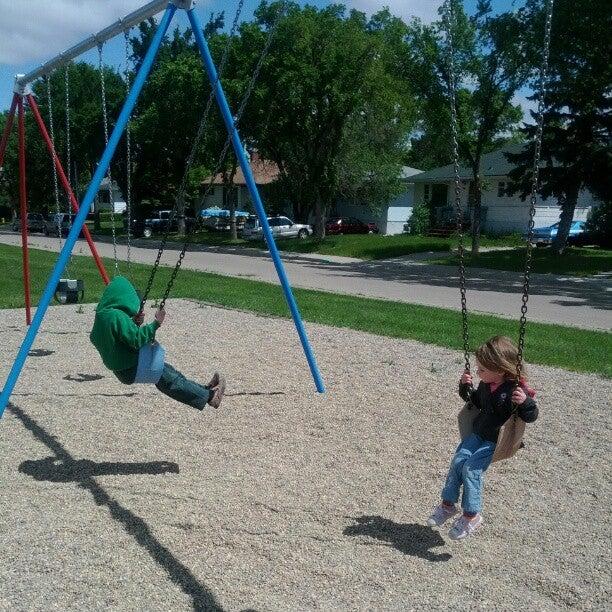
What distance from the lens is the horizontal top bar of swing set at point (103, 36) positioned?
580 cm

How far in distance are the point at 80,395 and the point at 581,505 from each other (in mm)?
4323

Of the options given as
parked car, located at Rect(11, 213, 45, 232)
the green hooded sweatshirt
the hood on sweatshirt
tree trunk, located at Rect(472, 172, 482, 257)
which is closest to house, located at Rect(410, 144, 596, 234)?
tree trunk, located at Rect(472, 172, 482, 257)

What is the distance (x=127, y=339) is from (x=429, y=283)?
16.7 meters

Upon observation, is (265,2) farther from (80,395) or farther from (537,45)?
(80,395)

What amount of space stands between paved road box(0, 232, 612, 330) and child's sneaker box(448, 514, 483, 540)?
394 inches

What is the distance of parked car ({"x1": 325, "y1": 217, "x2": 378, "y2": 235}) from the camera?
41.2 meters

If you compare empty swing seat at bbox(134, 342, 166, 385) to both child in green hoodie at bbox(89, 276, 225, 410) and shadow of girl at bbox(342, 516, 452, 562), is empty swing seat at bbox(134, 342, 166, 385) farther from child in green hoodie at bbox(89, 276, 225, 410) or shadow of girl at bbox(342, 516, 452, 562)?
shadow of girl at bbox(342, 516, 452, 562)

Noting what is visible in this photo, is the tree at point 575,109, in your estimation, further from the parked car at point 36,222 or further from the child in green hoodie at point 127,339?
the parked car at point 36,222

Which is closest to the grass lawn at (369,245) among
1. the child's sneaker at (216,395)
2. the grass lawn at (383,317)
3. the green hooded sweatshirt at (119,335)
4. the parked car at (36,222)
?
the grass lawn at (383,317)

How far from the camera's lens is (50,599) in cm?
324

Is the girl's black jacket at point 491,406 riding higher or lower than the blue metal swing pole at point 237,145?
lower

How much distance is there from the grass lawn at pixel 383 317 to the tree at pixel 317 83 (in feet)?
46.7

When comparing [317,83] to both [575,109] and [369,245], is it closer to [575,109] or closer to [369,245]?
[369,245]

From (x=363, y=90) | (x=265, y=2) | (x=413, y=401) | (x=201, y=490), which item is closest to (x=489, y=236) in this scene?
(x=363, y=90)
